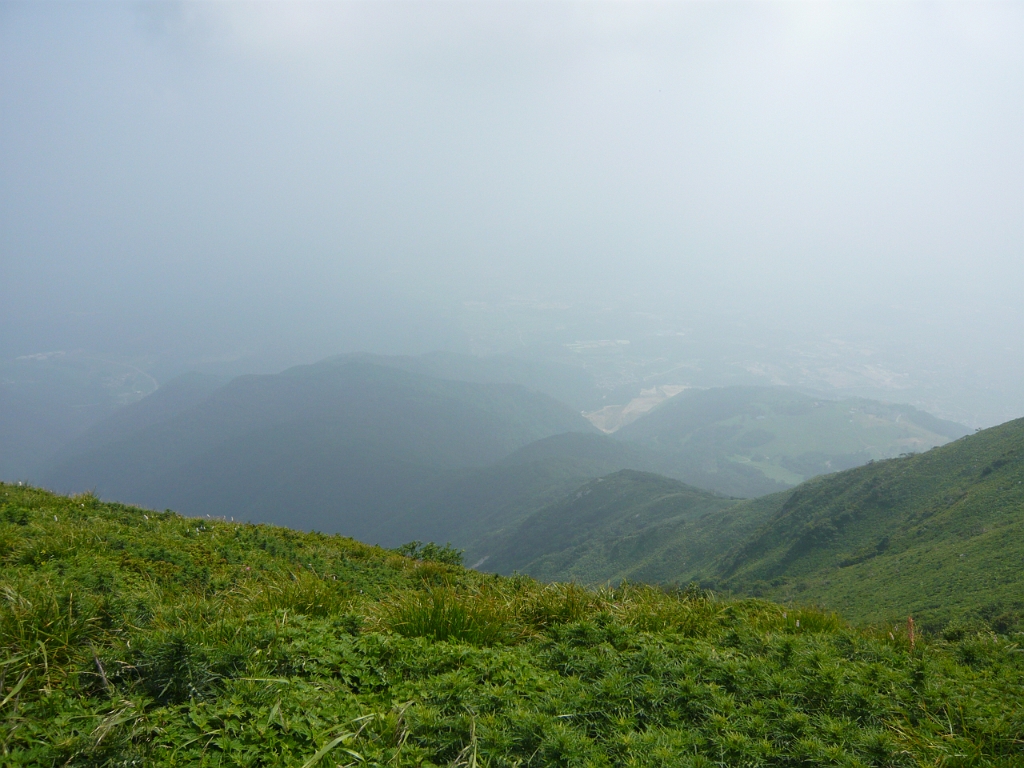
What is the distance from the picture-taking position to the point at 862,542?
162 ft

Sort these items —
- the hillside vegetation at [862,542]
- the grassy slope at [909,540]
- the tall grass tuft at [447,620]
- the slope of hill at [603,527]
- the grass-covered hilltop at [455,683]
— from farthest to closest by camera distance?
the slope of hill at [603,527] < the hillside vegetation at [862,542] < the grassy slope at [909,540] < the tall grass tuft at [447,620] < the grass-covered hilltop at [455,683]

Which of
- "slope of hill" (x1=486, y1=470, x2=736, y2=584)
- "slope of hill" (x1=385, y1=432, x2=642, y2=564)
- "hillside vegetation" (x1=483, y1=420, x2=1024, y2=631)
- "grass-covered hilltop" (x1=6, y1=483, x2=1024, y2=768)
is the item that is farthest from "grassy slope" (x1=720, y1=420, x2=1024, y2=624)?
"slope of hill" (x1=385, y1=432, x2=642, y2=564)

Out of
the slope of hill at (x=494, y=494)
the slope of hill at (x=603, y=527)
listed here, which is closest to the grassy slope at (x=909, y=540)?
the slope of hill at (x=603, y=527)

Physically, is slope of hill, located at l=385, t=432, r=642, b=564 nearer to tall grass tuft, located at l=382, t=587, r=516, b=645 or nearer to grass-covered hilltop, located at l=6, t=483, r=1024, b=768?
tall grass tuft, located at l=382, t=587, r=516, b=645

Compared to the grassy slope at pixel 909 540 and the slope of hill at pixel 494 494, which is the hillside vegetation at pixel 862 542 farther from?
the slope of hill at pixel 494 494

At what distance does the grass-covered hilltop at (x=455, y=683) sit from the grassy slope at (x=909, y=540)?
1804 cm

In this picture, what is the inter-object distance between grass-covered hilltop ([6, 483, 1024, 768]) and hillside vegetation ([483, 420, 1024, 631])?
5.89 m

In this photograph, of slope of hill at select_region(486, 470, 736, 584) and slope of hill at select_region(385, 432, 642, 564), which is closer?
slope of hill at select_region(486, 470, 736, 584)

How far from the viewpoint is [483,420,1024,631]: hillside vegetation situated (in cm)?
2556

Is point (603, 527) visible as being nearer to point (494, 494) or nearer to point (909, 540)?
point (909, 540)

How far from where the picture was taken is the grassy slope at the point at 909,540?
24750mm

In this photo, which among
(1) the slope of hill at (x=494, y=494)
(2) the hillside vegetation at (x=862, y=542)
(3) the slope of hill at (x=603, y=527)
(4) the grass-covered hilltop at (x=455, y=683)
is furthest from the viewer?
(1) the slope of hill at (x=494, y=494)

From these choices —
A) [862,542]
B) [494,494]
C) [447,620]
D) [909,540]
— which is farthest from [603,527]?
[447,620]

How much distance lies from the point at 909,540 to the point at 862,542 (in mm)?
8665
